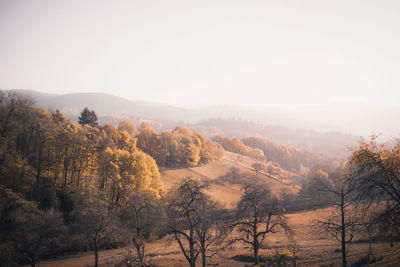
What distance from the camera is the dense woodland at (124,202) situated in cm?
1532

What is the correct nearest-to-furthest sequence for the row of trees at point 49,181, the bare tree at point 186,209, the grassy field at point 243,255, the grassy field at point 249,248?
1. the bare tree at point 186,209
2. the grassy field at point 243,255
3. the grassy field at point 249,248
4. the row of trees at point 49,181

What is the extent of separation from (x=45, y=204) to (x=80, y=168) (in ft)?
30.3

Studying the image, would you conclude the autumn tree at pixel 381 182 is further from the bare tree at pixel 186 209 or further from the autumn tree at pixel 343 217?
the bare tree at pixel 186 209

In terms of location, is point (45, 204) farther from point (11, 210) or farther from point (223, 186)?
point (223, 186)

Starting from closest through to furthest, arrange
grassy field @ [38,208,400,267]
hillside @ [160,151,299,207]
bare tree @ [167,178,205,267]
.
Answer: bare tree @ [167,178,205,267]
grassy field @ [38,208,400,267]
hillside @ [160,151,299,207]

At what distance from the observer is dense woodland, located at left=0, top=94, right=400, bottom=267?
1532cm

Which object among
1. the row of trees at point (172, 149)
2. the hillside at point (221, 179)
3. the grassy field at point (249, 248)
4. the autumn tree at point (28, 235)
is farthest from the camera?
the row of trees at point (172, 149)

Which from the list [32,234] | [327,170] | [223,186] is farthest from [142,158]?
[327,170]

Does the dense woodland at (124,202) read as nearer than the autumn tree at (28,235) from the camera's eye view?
Yes

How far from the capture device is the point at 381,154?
1460 centimetres

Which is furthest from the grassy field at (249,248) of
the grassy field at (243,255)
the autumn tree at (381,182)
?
the autumn tree at (381,182)

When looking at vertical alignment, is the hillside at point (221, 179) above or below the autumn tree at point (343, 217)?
below

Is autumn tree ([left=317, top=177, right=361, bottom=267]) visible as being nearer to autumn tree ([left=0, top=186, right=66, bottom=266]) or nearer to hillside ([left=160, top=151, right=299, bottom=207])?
autumn tree ([left=0, top=186, right=66, bottom=266])

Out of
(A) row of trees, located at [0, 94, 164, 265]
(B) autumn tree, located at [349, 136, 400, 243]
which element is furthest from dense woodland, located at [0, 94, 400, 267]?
(A) row of trees, located at [0, 94, 164, 265]
